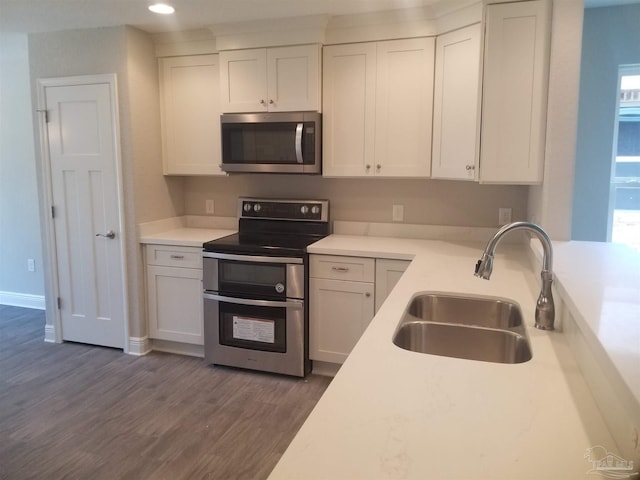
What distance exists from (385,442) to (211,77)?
125 inches

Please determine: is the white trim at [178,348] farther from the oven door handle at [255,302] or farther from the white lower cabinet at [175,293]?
the oven door handle at [255,302]

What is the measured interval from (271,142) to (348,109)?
1.87 ft

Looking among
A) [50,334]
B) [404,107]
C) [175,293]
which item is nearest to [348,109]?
[404,107]

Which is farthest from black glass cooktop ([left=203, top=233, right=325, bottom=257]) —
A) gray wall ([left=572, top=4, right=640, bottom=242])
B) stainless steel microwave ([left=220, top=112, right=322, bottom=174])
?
gray wall ([left=572, top=4, right=640, bottom=242])

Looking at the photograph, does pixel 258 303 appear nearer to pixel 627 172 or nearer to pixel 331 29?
pixel 331 29

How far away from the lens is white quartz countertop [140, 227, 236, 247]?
3.38 m

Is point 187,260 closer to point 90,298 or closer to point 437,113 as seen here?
point 90,298

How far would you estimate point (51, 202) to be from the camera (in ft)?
12.1

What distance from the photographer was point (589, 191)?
3.35m

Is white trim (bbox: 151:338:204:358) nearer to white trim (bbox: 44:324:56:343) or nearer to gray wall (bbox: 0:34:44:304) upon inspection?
white trim (bbox: 44:324:56:343)

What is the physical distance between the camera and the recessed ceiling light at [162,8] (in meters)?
2.88

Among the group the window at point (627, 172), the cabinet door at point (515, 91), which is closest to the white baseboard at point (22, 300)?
the cabinet door at point (515, 91)

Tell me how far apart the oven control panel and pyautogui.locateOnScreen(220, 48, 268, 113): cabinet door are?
2.24 feet

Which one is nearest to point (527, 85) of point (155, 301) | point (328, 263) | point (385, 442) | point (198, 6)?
point (328, 263)
